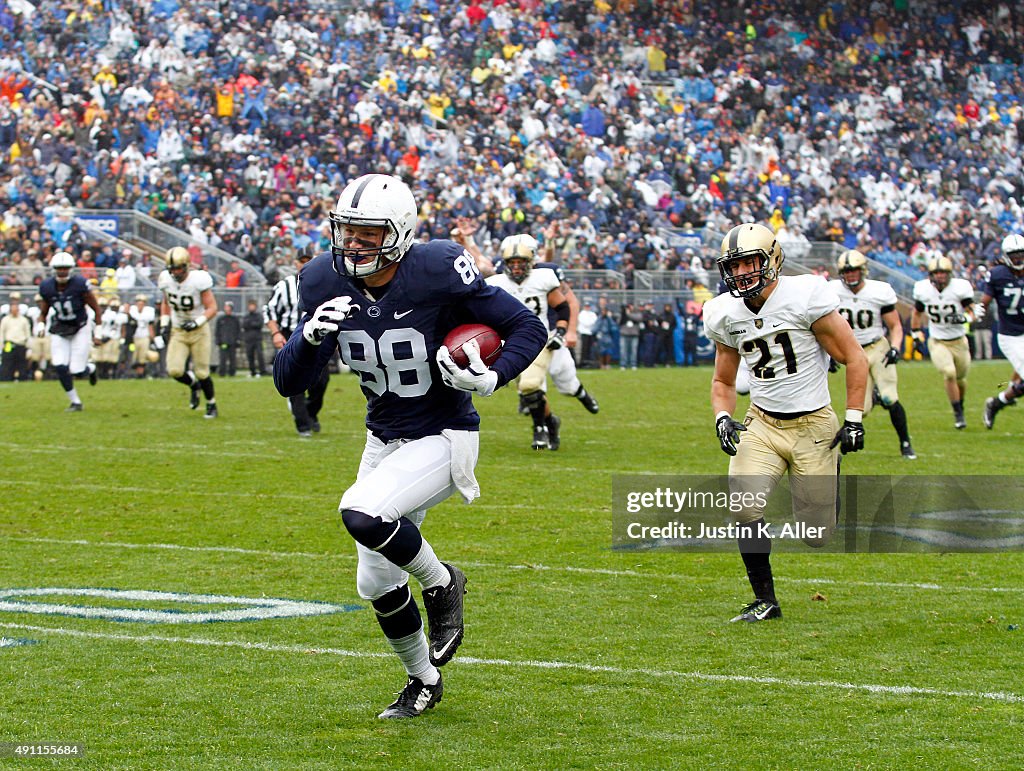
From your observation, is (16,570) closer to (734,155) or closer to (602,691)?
(602,691)

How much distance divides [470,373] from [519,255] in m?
7.57

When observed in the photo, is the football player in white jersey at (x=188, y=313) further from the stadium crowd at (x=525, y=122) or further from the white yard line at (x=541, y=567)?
the stadium crowd at (x=525, y=122)

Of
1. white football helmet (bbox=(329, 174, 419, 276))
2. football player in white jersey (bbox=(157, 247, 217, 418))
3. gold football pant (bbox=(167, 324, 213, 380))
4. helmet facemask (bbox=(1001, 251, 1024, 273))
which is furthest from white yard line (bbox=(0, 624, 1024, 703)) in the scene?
gold football pant (bbox=(167, 324, 213, 380))

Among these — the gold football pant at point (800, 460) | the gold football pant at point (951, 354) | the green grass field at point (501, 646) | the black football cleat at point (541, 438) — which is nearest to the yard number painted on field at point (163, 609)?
the green grass field at point (501, 646)

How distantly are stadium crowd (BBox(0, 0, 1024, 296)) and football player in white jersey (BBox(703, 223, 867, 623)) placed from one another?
50.5ft

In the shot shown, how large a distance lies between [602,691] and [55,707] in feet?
5.87

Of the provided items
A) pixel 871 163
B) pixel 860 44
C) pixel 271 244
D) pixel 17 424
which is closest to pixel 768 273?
pixel 17 424

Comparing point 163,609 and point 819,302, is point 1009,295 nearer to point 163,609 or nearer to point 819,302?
point 819,302

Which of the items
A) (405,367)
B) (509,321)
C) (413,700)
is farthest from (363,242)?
(413,700)

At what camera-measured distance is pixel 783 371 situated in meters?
6.30

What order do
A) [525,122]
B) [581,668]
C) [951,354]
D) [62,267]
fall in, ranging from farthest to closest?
[525,122], [62,267], [951,354], [581,668]

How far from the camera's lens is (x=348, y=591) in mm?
Result: 6633

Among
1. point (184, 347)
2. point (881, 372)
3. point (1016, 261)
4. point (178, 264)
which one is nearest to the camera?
point (881, 372)

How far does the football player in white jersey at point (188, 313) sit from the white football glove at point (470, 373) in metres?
10.3
